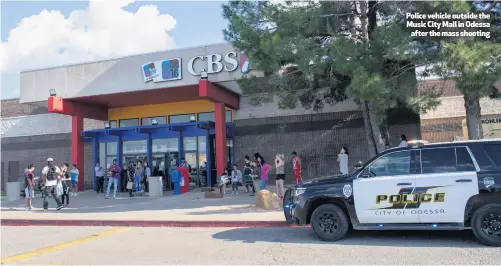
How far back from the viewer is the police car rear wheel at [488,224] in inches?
276

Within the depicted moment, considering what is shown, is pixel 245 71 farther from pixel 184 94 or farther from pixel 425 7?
pixel 425 7

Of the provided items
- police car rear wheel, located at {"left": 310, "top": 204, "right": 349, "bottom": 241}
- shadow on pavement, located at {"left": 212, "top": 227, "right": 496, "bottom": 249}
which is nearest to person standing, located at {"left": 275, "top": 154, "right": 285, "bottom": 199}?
shadow on pavement, located at {"left": 212, "top": 227, "right": 496, "bottom": 249}

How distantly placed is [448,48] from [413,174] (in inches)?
179

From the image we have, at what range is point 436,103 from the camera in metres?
11.7

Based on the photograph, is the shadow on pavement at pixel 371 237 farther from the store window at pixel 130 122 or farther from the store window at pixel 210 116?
the store window at pixel 130 122

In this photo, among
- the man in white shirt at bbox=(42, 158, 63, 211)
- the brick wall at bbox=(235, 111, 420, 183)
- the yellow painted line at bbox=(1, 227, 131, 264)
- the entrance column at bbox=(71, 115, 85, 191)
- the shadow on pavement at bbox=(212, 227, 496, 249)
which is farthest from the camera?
the entrance column at bbox=(71, 115, 85, 191)

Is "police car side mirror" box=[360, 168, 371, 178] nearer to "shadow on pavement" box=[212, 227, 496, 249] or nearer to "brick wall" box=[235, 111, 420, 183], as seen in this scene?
"shadow on pavement" box=[212, 227, 496, 249]

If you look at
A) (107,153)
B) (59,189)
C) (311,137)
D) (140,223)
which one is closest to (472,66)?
(140,223)

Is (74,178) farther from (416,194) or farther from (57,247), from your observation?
(416,194)

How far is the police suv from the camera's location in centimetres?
713

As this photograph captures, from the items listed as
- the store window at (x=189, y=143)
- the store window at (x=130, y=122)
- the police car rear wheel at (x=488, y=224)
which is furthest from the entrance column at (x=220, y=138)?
the police car rear wheel at (x=488, y=224)

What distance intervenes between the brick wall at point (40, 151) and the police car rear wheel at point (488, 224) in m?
21.7

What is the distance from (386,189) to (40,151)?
77.6ft

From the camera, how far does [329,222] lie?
805 cm
